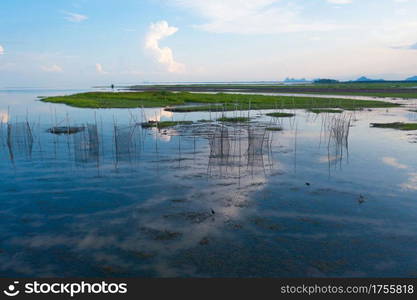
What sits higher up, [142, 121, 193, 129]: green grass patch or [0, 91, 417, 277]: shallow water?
[142, 121, 193, 129]: green grass patch

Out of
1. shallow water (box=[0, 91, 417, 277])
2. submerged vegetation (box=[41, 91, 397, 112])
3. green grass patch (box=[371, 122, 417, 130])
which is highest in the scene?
submerged vegetation (box=[41, 91, 397, 112])

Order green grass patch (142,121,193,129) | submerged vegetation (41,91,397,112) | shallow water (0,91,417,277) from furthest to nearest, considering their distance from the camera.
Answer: submerged vegetation (41,91,397,112) < green grass patch (142,121,193,129) < shallow water (0,91,417,277)

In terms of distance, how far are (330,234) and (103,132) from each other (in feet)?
56.6

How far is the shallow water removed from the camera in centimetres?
696

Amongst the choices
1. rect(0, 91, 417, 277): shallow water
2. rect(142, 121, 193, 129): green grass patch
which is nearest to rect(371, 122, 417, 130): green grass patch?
rect(0, 91, 417, 277): shallow water

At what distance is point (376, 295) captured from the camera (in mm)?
5863

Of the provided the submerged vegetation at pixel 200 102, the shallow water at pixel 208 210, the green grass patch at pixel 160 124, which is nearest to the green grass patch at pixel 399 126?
the shallow water at pixel 208 210

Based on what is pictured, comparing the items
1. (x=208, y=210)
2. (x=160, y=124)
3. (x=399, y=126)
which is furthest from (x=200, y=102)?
(x=208, y=210)

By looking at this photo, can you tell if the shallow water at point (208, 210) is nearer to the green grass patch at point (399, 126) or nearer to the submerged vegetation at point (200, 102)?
the green grass patch at point (399, 126)

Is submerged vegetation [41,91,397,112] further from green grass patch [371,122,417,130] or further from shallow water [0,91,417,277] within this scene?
shallow water [0,91,417,277]

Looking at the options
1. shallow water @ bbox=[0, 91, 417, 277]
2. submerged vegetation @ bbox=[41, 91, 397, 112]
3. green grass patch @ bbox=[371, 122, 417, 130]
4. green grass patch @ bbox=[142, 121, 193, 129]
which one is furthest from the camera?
submerged vegetation @ bbox=[41, 91, 397, 112]

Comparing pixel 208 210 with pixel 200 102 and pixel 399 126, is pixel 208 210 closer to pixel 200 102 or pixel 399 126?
pixel 399 126

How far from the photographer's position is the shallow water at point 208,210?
6.96 metres

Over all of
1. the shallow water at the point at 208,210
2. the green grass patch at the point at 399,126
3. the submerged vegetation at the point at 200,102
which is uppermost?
the submerged vegetation at the point at 200,102
